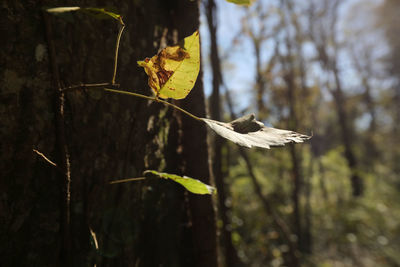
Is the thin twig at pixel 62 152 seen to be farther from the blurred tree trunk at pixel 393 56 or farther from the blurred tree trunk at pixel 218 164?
the blurred tree trunk at pixel 393 56

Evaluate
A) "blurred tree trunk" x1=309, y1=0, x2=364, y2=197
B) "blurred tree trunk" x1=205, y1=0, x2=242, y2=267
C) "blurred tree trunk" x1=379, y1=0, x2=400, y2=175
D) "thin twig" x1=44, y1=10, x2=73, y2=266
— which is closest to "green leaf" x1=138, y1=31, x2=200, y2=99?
"thin twig" x1=44, y1=10, x2=73, y2=266

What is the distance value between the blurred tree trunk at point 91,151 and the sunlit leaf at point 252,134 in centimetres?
30

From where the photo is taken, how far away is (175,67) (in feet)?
1.44

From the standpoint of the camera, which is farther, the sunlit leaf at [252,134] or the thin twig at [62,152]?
the thin twig at [62,152]

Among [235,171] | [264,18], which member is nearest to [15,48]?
[235,171]

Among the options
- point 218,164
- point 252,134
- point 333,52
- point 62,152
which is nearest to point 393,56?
point 333,52

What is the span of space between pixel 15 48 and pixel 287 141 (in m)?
0.49

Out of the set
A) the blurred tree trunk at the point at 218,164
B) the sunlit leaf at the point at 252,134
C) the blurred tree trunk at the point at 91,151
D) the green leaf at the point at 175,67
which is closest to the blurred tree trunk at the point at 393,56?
the blurred tree trunk at the point at 218,164

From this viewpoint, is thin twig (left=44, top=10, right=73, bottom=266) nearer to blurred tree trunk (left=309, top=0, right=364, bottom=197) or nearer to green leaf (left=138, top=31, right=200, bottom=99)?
green leaf (left=138, top=31, right=200, bottom=99)

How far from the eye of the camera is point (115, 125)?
654 millimetres

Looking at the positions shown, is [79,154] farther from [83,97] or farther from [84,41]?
[84,41]

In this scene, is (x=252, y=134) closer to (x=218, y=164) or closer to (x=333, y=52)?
(x=218, y=164)

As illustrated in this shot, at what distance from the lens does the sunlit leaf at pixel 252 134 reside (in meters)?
0.41

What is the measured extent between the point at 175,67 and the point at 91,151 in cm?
29
